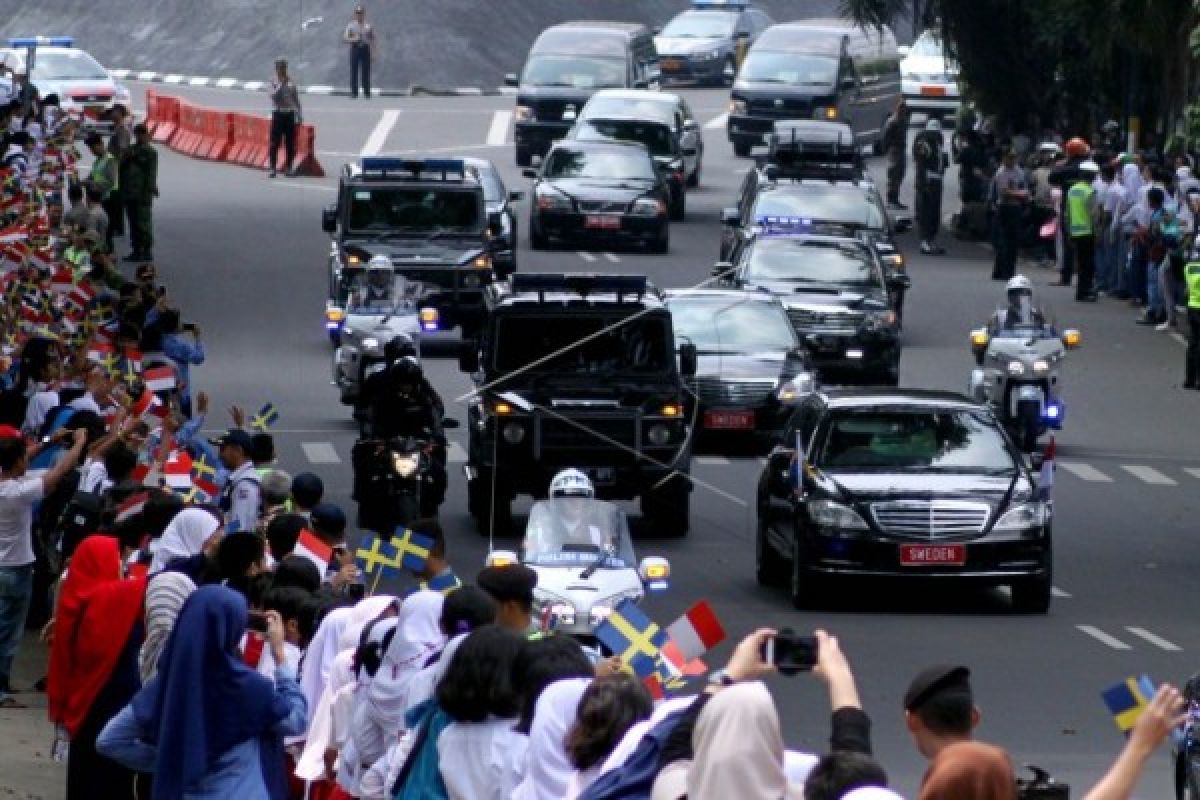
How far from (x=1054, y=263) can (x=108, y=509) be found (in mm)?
32359

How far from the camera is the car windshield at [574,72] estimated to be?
57969 millimetres

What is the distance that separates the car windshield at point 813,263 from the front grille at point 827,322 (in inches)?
41.7

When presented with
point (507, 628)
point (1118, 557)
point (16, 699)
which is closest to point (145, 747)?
point (507, 628)

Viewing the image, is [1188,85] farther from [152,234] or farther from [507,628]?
[507,628]

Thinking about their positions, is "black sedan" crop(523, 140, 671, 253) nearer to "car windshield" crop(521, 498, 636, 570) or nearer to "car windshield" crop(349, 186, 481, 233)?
"car windshield" crop(349, 186, 481, 233)

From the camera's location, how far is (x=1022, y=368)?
30.9m

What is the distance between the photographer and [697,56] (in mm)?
72250

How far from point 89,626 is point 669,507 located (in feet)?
41.5

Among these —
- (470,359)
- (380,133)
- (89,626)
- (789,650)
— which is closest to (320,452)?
(470,359)

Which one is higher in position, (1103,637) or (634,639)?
(634,639)

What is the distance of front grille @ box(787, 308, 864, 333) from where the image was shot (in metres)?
34.9

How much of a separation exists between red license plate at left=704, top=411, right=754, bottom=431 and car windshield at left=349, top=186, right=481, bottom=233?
747 cm

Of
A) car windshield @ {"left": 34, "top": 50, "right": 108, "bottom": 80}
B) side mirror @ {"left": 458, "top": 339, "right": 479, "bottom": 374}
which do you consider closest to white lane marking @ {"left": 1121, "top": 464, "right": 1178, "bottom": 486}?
side mirror @ {"left": 458, "top": 339, "right": 479, "bottom": 374}

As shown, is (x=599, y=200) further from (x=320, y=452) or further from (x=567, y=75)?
(x=320, y=452)
